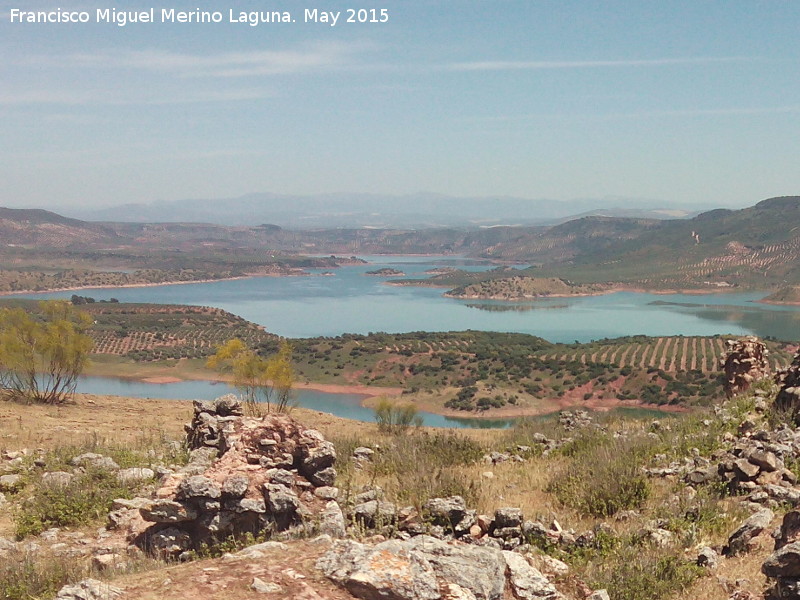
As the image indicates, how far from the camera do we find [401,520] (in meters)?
7.02

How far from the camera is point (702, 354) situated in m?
69.9

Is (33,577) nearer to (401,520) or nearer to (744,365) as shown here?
(401,520)

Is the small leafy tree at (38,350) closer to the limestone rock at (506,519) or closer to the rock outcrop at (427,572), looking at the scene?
the limestone rock at (506,519)

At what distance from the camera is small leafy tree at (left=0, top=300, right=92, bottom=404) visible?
23.9 metres

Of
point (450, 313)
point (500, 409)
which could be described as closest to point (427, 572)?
point (500, 409)

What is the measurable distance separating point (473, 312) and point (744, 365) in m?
119

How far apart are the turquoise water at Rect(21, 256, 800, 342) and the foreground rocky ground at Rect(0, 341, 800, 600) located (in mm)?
93242

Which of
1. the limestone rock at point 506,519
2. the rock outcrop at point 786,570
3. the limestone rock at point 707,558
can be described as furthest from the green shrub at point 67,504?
the rock outcrop at point 786,570

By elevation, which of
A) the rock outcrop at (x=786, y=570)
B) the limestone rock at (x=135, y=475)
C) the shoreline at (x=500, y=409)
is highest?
the rock outcrop at (x=786, y=570)

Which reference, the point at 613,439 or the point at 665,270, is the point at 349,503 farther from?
the point at 665,270

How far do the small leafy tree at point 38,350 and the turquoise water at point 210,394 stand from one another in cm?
2744

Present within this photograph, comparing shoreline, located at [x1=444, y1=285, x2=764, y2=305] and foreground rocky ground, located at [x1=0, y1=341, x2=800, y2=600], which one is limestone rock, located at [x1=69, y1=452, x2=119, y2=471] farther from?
shoreline, located at [x1=444, y1=285, x2=764, y2=305]

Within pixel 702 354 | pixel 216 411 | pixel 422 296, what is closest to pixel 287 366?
pixel 216 411

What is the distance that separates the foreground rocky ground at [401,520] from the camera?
4.76 metres
